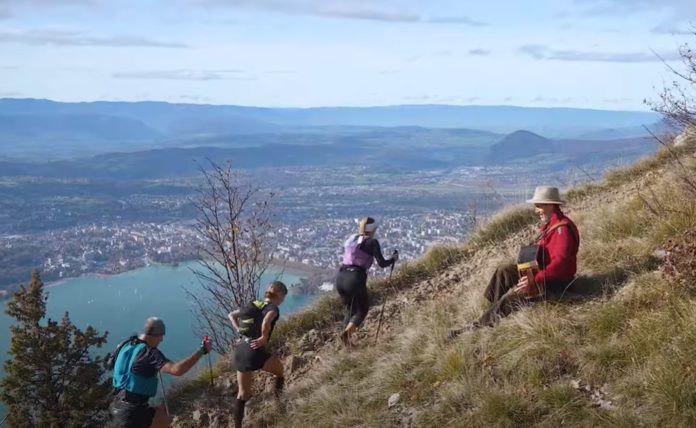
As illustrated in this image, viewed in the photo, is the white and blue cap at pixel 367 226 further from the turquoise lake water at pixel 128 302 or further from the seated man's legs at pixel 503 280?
the turquoise lake water at pixel 128 302

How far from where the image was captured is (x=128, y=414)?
20.1ft

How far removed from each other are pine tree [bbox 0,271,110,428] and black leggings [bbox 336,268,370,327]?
4874 mm

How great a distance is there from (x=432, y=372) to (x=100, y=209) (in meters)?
106

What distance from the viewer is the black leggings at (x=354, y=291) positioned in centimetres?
788

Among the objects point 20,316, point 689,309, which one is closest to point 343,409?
point 689,309

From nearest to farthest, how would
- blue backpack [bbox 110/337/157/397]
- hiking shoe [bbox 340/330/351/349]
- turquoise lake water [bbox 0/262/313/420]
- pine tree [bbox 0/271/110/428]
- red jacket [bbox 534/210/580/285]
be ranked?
blue backpack [bbox 110/337/157/397]
red jacket [bbox 534/210/580/285]
hiking shoe [bbox 340/330/351/349]
pine tree [bbox 0/271/110/428]
turquoise lake water [bbox 0/262/313/420]

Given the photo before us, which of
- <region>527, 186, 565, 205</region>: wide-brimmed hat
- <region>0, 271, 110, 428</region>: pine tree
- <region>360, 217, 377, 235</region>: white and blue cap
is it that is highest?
<region>527, 186, 565, 205</region>: wide-brimmed hat

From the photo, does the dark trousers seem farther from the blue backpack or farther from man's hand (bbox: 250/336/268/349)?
the blue backpack

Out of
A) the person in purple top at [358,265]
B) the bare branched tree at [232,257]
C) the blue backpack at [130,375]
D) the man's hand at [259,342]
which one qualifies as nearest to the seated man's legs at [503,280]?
the person in purple top at [358,265]

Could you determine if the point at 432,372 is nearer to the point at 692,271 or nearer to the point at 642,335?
the point at 642,335

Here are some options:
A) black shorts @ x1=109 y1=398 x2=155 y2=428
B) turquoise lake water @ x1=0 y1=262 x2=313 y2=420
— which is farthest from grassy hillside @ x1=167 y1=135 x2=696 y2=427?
turquoise lake water @ x1=0 y1=262 x2=313 y2=420

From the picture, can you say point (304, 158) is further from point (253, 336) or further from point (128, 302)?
point (253, 336)

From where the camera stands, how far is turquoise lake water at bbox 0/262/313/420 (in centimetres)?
3329

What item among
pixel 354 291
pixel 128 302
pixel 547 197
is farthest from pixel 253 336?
pixel 128 302
